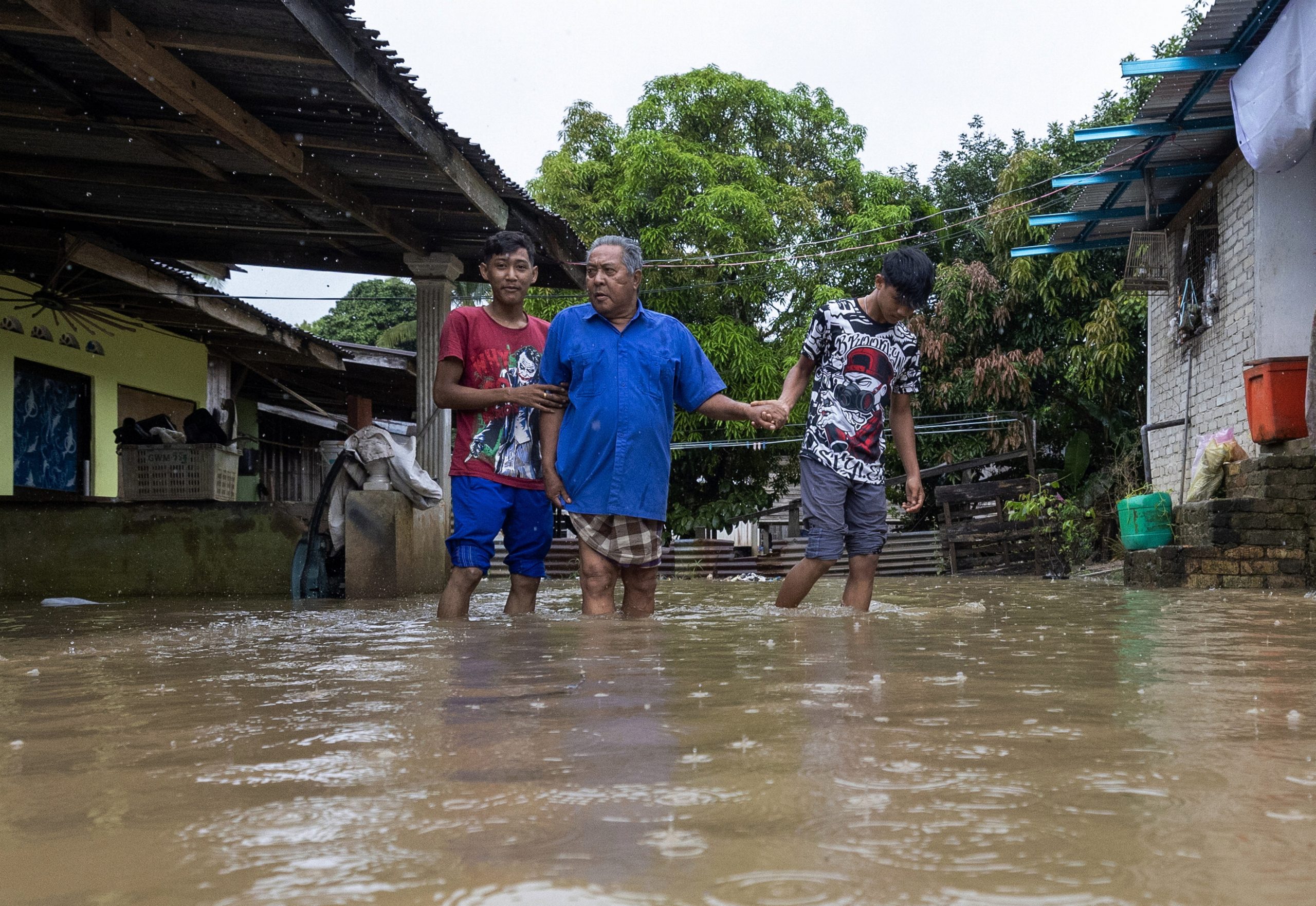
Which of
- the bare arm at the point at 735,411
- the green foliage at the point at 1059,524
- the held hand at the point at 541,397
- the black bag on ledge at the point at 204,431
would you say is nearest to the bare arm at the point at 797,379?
the bare arm at the point at 735,411

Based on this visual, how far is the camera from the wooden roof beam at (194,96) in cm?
522

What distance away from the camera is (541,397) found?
4.77m

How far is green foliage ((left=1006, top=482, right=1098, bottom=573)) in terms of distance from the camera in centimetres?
1612

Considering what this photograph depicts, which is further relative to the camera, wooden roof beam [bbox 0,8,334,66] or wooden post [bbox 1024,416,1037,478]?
wooden post [bbox 1024,416,1037,478]

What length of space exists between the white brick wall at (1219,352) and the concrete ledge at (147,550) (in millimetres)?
A: 8099

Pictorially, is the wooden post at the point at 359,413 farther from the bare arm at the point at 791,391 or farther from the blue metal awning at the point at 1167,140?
the blue metal awning at the point at 1167,140

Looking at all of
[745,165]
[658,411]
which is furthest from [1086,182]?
[745,165]

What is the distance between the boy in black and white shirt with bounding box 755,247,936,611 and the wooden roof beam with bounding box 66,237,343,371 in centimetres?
632

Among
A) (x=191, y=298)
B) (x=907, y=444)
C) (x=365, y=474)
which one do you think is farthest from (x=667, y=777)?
(x=191, y=298)

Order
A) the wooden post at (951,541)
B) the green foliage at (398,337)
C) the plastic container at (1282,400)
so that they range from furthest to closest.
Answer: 1. the green foliage at (398,337)
2. the wooden post at (951,541)
3. the plastic container at (1282,400)

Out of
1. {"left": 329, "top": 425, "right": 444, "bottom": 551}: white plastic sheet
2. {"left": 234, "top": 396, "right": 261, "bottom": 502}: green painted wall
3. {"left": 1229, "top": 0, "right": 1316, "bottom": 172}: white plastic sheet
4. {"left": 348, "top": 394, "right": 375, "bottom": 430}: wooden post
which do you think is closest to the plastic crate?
{"left": 348, "top": 394, "right": 375, "bottom": 430}: wooden post

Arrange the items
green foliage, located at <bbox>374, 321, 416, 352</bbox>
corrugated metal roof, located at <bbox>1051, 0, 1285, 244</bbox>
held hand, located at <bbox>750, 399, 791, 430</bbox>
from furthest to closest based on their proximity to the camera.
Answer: green foliage, located at <bbox>374, 321, 416, 352</bbox>, corrugated metal roof, located at <bbox>1051, 0, 1285, 244</bbox>, held hand, located at <bbox>750, 399, 791, 430</bbox>

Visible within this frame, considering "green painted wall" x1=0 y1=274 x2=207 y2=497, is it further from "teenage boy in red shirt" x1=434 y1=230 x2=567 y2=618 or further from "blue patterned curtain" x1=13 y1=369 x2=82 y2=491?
"teenage boy in red shirt" x1=434 y1=230 x2=567 y2=618

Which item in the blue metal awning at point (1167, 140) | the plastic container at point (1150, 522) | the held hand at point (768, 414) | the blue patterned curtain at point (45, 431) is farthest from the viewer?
the blue patterned curtain at point (45, 431)
